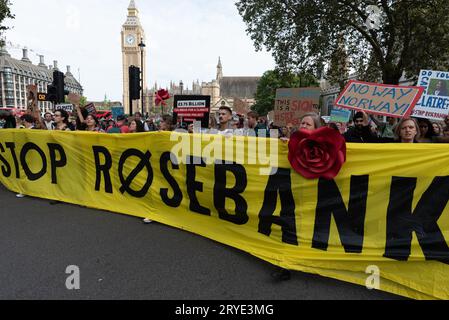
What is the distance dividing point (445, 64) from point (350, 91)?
13559 mm

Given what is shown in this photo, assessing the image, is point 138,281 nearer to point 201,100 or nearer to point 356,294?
point 356,294

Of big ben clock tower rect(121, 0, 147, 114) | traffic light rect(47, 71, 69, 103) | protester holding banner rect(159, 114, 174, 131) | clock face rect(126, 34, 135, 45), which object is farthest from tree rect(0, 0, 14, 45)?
clock face rect(126, 34, 135, 45)

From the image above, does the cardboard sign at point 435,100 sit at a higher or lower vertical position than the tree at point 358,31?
lower

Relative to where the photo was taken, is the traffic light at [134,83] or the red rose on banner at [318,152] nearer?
the red rose on banner at [318,152]

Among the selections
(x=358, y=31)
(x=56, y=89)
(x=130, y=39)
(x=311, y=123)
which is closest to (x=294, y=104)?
(x=311, y=123)

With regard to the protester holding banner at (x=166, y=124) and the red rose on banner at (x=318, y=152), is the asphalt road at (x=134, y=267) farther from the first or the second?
the protester holding banner at (x=166, y=124)

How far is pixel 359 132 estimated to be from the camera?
15.3 ft

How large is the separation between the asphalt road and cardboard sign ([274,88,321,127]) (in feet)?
11.1

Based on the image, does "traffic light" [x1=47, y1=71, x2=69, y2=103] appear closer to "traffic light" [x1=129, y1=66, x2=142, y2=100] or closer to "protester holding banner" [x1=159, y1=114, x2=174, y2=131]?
"traffic light" [x1=129, y1=66, x2=142, y2=100]

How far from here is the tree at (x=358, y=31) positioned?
13.8 m

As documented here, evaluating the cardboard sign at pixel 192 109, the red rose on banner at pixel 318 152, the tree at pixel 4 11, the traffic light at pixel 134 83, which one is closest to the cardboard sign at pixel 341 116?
the cardboard sign at pixel 192 109

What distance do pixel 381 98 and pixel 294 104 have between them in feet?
6.61

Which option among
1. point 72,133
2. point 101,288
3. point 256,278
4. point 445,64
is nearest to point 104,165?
point 72,133

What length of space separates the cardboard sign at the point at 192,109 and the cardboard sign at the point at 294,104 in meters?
1.59
